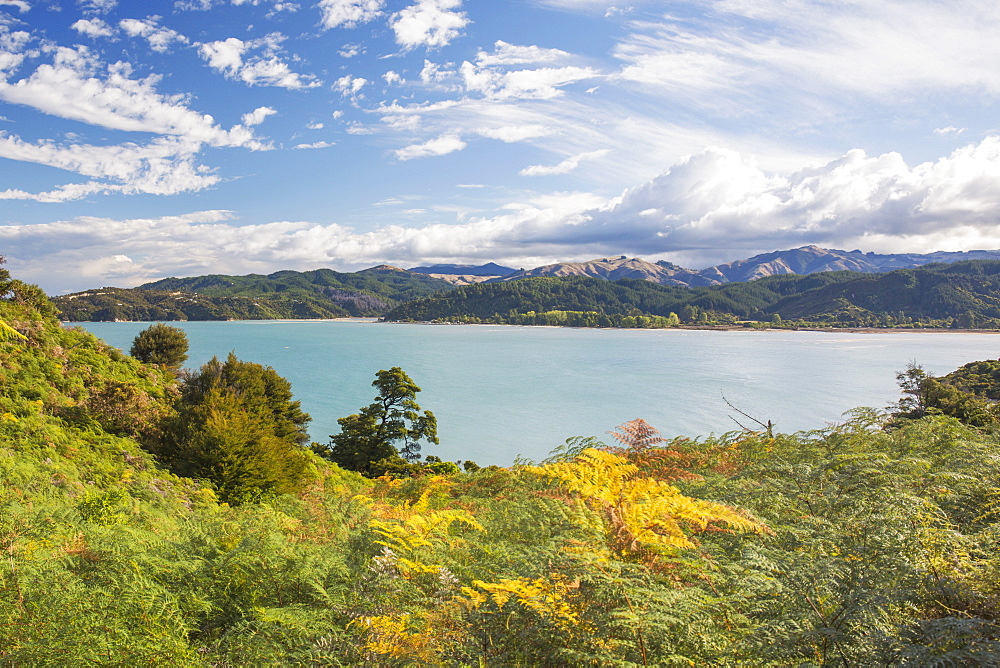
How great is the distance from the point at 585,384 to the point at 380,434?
3830 centimetres

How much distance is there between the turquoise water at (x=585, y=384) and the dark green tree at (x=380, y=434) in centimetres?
760

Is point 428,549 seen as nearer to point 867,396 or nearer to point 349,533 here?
point 349,533

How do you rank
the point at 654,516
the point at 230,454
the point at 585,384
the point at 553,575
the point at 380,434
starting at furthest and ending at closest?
1. the point at 585,384
2. the point at 380,434
3. the point at 230,454
4. the point at 654,516
5. the point at 553,575

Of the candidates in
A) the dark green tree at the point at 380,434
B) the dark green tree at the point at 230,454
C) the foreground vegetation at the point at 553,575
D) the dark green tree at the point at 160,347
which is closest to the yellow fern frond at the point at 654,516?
the foreground vegetation at the point at 553,575

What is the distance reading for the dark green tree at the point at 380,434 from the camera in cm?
2306

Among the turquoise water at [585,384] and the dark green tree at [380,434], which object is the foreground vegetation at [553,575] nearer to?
the dark green tree at [380,434]

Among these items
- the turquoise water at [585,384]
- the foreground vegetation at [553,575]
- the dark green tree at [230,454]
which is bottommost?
the turquoise water at [585,384]

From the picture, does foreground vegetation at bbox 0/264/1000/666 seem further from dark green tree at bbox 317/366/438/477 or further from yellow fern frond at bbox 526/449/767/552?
dark green tree at bbox 317/366/438/477

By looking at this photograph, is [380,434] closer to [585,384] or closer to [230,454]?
[230,454]

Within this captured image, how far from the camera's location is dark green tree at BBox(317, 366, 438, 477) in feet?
75.7

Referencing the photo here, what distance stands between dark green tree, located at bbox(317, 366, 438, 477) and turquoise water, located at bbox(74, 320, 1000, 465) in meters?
7.60

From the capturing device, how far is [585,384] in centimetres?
5931

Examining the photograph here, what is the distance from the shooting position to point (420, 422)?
27.0 m

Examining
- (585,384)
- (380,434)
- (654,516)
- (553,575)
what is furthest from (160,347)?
(585,384)
